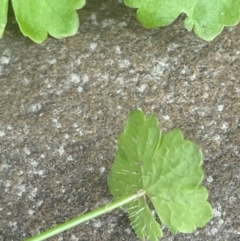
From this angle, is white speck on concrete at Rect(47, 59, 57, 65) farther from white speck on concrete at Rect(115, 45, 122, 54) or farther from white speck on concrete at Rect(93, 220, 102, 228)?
white speck on concrete at Rect(93, 220, 102, 228)

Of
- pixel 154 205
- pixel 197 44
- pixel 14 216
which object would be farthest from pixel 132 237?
pixel 197 44

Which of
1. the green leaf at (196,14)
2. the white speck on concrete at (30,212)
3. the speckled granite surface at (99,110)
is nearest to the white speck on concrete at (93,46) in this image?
the speckled granite surface at (99,110)

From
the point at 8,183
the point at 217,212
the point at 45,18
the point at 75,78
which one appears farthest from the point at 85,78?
the point at 217,212

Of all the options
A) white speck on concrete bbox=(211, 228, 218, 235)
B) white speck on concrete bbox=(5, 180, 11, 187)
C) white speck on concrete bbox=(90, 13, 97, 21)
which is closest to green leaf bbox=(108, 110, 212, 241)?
white speck on concrete bbox=(211, 228, 218, 235)

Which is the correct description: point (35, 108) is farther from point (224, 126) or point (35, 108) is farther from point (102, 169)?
point (224, 126)

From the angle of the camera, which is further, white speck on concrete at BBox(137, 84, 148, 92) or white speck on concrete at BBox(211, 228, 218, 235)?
white speck on concrete at BBox(137, 84, 148, 92)

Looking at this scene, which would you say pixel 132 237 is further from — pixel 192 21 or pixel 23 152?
pixel 192 21

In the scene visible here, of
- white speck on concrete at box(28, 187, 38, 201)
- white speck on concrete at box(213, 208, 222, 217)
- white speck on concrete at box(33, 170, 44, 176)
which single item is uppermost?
white speck on concrete at box(213, 208, 222, 217)
